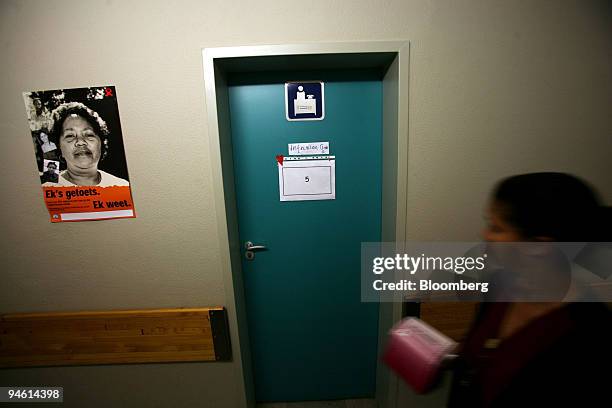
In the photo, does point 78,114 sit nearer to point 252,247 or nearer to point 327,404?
point 252,247

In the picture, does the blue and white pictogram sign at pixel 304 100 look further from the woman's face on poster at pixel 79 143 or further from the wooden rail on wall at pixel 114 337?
the wooden rail on wall at pixel 114 337

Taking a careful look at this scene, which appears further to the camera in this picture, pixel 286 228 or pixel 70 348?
pixel 286 228

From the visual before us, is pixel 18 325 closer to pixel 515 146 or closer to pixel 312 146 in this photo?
pixel 312 146

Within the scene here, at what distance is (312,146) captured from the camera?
142cm

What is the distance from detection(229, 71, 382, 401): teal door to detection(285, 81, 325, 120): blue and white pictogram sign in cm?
3

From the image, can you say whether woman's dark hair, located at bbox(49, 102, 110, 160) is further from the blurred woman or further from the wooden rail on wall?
the blurred woman

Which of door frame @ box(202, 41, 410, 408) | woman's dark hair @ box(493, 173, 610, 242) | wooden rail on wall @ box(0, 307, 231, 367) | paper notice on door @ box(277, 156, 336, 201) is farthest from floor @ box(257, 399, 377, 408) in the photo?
woman's dark hair @ box(493, 173, 610, 242)

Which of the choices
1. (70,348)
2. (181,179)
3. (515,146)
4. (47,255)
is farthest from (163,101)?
(515,146)

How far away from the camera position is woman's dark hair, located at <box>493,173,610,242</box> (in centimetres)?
58

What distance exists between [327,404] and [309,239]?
123cm

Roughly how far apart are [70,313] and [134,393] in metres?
0.60

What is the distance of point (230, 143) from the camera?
139cm

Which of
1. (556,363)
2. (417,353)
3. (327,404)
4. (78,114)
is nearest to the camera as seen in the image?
(556,363)

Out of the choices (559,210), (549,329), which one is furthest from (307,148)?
(549,329)
